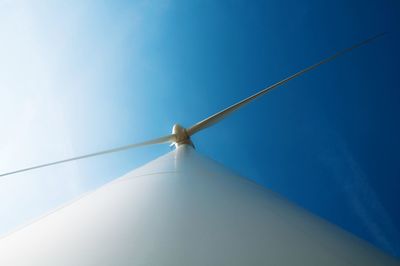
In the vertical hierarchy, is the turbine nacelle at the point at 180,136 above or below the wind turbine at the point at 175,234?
above

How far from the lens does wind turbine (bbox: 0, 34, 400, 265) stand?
2689 millimetres

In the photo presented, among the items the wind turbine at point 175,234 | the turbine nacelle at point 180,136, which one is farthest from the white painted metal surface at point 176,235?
the turbine nacelle at point 180,136

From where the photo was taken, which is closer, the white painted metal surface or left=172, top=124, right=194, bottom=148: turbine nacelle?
the white painted metal surface

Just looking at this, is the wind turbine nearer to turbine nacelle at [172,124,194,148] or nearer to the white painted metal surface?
the white painted metal surface

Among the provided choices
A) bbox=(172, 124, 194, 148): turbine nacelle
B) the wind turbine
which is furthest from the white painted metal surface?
bbox=(172, 124, 194, 148): turbine nacelle

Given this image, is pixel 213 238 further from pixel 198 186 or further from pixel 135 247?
pixel 198 186

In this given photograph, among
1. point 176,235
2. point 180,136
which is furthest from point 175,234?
point 180,136

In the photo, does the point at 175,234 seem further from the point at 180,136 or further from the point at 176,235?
the point at 180,136

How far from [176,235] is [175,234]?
0.03 metres

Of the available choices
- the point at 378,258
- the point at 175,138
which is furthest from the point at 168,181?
the point at 175,138

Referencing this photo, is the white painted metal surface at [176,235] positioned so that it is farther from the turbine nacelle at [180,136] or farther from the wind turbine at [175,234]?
the turbine nacelle at [180,136]

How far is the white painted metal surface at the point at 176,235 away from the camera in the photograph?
268 cm

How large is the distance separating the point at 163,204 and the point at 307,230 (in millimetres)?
1693

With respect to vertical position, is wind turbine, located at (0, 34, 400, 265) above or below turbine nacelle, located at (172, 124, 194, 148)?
below
